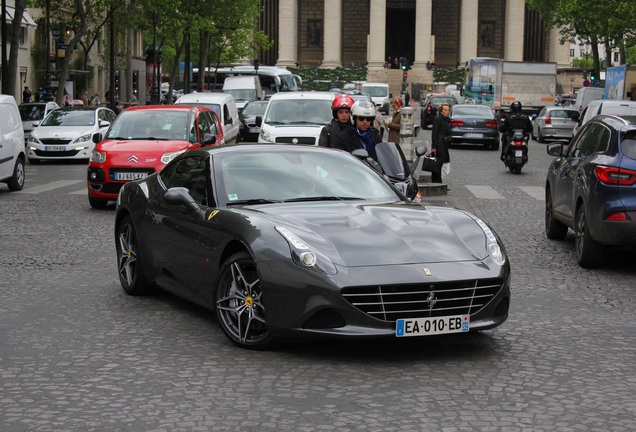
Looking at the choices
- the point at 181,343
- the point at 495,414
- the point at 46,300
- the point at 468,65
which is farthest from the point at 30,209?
the point at 468,65

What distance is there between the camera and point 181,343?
7.91m

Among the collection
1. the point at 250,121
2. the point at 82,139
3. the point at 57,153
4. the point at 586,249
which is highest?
the point at 250,121

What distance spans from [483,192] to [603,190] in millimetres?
11132

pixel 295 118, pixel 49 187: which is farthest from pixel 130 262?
pixel 295 118

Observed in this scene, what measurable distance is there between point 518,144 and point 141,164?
12.5m

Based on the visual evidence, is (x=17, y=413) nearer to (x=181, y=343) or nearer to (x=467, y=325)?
(x=181, y=343)

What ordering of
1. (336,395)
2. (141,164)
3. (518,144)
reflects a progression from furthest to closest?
(518,144), (141,164), (336,395)

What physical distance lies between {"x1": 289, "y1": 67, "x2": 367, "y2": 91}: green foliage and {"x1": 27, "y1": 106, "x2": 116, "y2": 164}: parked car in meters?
71.4

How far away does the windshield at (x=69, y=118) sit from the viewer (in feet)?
102

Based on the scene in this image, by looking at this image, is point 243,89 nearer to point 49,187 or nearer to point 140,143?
point 49,187

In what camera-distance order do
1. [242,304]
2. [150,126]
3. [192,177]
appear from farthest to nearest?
1. [150,126]
2. [192,177]
3. [242,304]

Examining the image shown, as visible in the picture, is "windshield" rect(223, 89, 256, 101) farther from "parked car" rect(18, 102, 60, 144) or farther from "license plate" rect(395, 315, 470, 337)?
"license plate" rect(395, 315, 470, 337)

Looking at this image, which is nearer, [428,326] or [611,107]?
[428,326]

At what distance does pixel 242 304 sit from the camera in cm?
764
